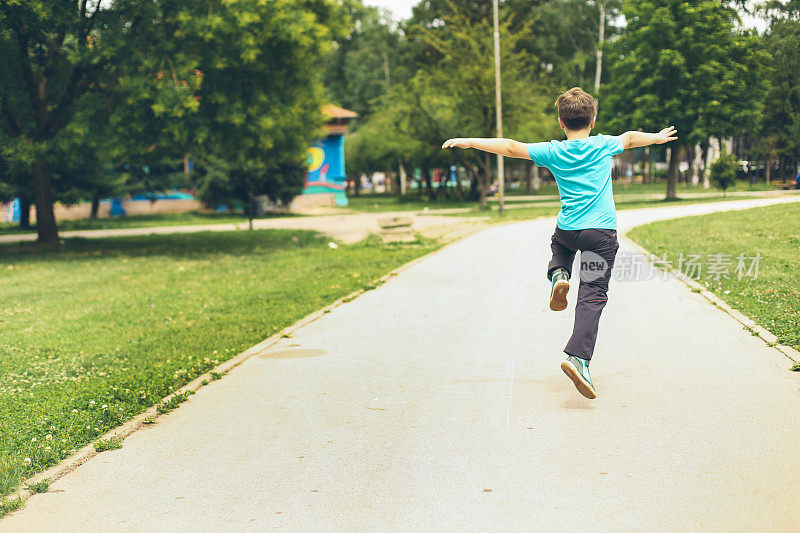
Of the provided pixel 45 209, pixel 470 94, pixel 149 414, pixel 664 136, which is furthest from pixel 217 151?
pixel 470 94

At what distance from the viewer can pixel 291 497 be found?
4164 millimetres

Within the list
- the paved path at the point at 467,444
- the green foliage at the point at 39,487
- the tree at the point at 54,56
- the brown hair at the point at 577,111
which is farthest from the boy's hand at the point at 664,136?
the tree at the point at 54,56

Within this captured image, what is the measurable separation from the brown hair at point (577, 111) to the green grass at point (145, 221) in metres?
29.6

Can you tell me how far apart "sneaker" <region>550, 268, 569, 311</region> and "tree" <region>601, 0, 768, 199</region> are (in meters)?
8.20

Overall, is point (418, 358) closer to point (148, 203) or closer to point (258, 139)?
point (258, 139)

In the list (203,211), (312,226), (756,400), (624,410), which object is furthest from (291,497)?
(203,211)

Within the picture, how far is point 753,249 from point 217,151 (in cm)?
1396

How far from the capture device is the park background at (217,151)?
8.12 meters

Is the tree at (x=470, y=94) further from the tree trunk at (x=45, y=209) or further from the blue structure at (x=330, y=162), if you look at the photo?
the tree trunk at (x=45, y=209)

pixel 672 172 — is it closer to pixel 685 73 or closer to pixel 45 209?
pixel 685 73

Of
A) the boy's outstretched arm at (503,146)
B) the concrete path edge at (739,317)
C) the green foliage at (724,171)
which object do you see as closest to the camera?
the boy's outstretched arm at (503,146)

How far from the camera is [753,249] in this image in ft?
46.6

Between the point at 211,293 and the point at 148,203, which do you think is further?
the point at 148,203

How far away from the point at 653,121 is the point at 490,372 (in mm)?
25517
